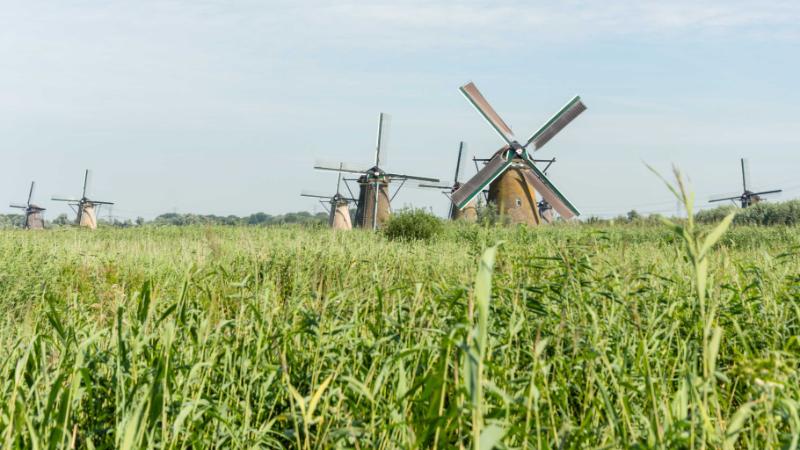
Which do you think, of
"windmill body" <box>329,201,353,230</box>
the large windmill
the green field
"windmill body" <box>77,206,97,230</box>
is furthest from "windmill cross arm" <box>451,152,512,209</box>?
"windmill body" <box>77,206,97,230</box>

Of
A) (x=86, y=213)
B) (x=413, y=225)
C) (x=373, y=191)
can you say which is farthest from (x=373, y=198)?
(x=86, y=213)

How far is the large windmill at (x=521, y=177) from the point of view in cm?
3039

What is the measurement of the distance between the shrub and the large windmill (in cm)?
1016

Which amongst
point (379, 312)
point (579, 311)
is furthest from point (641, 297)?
point (379, 312)

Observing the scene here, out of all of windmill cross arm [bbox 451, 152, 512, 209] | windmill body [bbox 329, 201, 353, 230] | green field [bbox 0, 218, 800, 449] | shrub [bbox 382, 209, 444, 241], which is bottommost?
green field [bbox 0, 218, 800, 449]

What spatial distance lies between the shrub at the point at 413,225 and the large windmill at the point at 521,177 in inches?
400

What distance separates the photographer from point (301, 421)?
2705 millimetres

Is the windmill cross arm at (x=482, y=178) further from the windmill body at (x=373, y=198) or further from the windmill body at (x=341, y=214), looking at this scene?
the windmill body at (x=341, y=214)

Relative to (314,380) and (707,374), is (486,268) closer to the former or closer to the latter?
(707,374)

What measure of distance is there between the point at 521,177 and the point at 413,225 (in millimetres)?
11866

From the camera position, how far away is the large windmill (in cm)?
3039

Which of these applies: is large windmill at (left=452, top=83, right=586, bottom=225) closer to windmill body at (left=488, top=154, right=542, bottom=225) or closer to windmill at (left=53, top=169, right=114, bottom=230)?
windmill body at (left=488, top=154, right=542, bottom=225)

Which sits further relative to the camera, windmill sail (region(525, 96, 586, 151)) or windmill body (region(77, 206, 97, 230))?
windmill body (region(77, 206, 97, 230))

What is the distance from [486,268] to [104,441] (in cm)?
201
